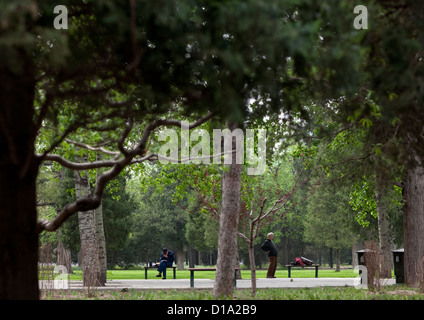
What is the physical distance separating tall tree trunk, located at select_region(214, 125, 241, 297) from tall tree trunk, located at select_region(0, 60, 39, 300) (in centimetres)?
644

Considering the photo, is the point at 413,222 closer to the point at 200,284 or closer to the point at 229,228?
the point at 229,228

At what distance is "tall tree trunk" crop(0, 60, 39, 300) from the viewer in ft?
19.7

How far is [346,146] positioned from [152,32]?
1422 cm

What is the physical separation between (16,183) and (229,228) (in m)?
6.89

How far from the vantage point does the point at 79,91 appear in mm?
7035

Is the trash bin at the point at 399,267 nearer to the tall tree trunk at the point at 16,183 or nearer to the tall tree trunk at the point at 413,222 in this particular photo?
the tall tree trunk at the point at 413,222

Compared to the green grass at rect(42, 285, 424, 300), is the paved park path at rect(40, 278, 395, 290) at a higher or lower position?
lower

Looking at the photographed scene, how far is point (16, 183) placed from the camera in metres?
6.21

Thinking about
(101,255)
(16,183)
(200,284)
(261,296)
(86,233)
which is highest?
(16,183)

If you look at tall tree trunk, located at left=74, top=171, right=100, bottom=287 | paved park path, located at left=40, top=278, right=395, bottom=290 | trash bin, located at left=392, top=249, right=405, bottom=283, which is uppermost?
tall tree trunk, located at left=74, top=171, right=100, bottom=287

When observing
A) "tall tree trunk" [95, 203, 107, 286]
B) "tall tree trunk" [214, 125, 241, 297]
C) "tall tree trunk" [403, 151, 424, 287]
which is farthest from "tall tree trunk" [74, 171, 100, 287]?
"tall tree trunk" [403, 151, 424, 287]

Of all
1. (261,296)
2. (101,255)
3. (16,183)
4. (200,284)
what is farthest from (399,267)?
(16,183)

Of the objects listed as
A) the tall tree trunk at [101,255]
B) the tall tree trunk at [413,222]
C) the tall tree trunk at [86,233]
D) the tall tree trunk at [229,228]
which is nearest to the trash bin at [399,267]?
the tall tree trunk at [413,222]

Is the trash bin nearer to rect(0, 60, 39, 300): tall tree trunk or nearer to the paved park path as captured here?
the paved park path
